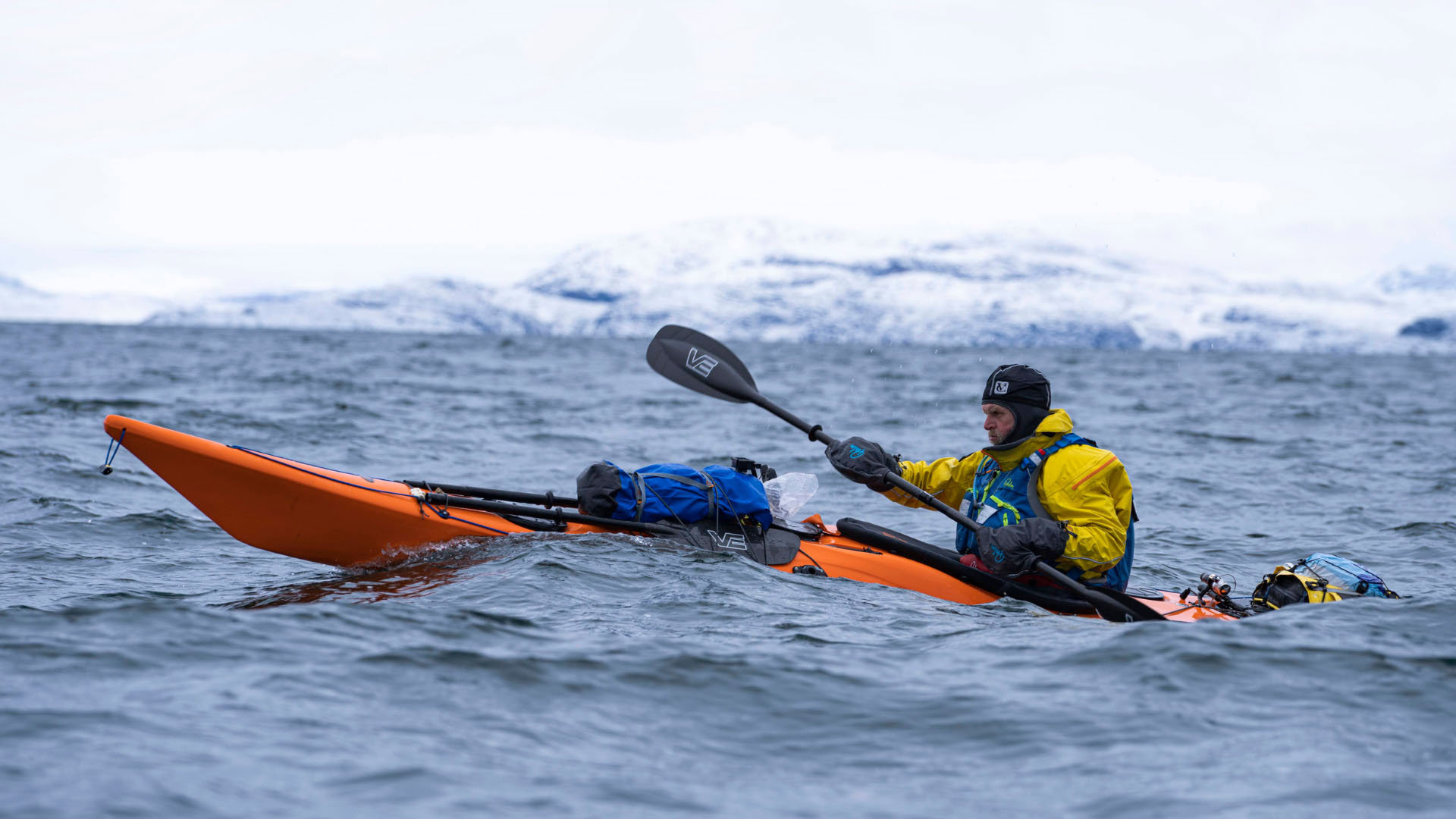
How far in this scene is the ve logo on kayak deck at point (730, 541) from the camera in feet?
20.0

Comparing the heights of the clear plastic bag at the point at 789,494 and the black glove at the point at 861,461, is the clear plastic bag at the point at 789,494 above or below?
below

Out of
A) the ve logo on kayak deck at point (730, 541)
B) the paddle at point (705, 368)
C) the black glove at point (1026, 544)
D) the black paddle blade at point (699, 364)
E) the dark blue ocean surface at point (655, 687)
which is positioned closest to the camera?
the dark blue ocean surface at point (655, 687)

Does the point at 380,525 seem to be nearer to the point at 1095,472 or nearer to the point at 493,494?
the point at 493,494

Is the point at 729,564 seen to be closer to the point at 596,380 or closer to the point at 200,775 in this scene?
the point at 200,775

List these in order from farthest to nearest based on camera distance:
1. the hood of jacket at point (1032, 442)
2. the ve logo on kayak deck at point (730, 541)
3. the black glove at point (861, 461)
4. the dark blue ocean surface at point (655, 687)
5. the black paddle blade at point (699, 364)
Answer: the black paddle blade at point (699, 364) → the ve logo on kayak deck at point (730, 541) → the black glove at point (861, 461) → the hood of jacket at point (1032, 442) → the dark blue ocean surface at point (655, 687)

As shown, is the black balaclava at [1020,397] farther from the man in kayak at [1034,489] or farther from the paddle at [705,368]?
the paddle at [705,368]

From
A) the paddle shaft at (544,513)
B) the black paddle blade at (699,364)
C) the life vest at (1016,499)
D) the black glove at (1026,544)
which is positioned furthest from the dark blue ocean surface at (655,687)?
the black paddle blade at (699,364)

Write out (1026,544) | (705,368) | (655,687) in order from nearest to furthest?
1. (655,687)
2. (1026,544)
3. (705,368)

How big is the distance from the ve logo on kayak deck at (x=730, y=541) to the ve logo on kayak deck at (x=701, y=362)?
4.60 ft

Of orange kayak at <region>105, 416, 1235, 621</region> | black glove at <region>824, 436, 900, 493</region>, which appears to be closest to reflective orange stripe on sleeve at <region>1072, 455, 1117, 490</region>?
orange kayak at <region>105, 416, 1235, 621</region>

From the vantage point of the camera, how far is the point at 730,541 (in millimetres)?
6133

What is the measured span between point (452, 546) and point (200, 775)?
9.70 feet

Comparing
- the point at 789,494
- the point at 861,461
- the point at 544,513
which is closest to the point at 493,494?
the point at 544,513

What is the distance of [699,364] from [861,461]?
5.49ft
